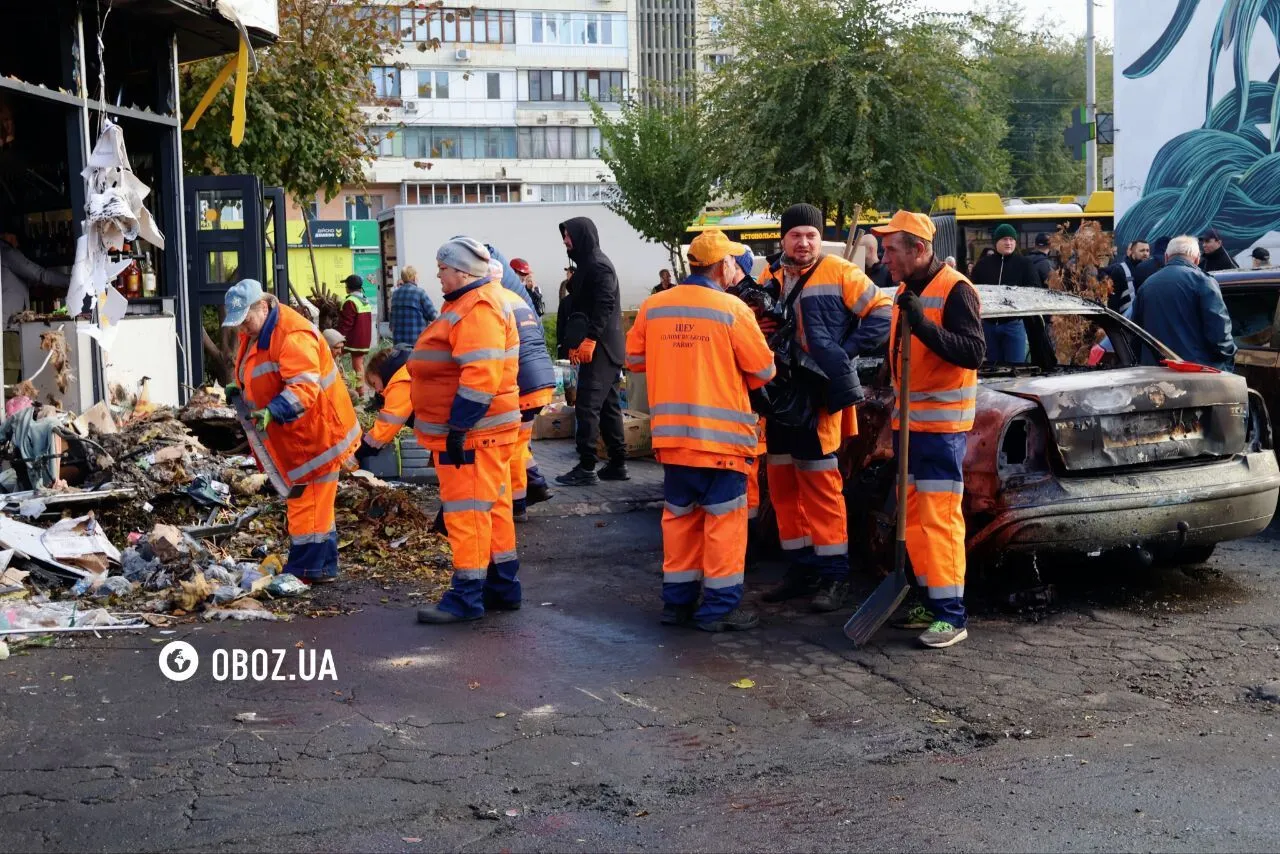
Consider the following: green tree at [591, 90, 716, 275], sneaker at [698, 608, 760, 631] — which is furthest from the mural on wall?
green tree at [591, 90, 716, 275]

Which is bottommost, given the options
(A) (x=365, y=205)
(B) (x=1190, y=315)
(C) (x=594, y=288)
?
(B) (x=1190, y=315)

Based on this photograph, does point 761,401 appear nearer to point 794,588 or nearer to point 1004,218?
point 794,588

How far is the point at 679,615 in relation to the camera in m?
6.45

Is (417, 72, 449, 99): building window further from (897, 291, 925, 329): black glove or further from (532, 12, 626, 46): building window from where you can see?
(897, 291, 925, 329): black glove

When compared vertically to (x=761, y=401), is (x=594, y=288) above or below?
above

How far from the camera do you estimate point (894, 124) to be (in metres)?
19.4

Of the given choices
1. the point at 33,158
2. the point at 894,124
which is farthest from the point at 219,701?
the point at 894,124

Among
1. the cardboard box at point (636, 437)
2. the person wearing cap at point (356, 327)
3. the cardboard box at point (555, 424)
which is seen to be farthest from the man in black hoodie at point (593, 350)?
the person wearing cap at point (356, 327)

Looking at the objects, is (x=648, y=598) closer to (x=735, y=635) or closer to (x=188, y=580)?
(x=735, y=635)

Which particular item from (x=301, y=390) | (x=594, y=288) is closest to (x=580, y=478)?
(x=594, y=288)

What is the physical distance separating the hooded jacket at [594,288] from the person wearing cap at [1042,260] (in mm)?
5728

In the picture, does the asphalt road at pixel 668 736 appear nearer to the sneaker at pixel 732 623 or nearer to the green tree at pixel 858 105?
the sneaker at pixel 732 623

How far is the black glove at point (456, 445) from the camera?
20.7ft

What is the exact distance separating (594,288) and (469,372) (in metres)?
4.07
